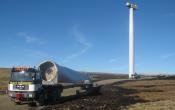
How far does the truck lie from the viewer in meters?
27.3

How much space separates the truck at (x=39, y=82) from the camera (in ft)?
89.7

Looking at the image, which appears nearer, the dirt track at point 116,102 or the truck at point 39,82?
the dirt track at point 116,102

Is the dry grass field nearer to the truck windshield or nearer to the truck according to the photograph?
the truck

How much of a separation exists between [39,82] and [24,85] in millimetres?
1530

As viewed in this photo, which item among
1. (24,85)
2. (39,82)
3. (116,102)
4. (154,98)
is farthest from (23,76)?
(154,98)

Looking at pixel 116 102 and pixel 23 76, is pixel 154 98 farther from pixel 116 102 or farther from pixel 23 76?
pixel 23 76

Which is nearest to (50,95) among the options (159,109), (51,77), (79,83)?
(51,77)

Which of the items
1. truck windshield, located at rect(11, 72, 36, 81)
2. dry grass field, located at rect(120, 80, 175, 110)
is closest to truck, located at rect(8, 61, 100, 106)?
truck windshield, located at rect(11, 72, 36, 81)

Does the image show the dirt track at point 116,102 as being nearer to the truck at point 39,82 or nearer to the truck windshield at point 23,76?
the truck at point 39,82

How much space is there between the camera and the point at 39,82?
28469 mm

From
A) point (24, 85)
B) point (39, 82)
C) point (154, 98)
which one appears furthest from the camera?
point (154, 98)

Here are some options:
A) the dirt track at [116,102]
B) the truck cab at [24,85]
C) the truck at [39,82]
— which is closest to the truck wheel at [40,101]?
the truck at [39,82]

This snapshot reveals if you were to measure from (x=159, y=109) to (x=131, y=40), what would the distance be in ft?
249

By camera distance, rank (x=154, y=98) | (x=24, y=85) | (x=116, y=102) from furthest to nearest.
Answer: (x=154, y=98)
(x=116, y=102)
(x=24, y=85)
